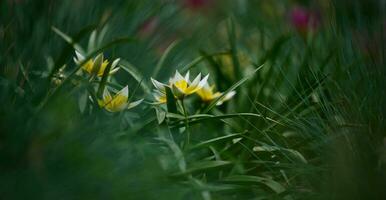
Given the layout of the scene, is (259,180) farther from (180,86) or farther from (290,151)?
(180,86)

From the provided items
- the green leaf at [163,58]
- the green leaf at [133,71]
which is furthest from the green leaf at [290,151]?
the green leaf at [163,58]

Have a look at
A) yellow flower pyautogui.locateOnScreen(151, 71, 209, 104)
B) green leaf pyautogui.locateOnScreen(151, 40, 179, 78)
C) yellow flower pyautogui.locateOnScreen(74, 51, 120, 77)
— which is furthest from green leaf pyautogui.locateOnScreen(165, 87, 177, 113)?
green leaf pyautogui.locateOnScreen(151, 40, 179, 78)

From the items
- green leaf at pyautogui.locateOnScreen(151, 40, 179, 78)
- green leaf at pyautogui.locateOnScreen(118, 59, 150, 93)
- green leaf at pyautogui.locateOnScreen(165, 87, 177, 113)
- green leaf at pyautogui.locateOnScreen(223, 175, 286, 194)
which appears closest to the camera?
green leaf at pyautogui.locateOnScreen(223, 175, 286, 194)

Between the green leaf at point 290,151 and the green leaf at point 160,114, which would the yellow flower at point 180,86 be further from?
the green leaf at point 290,151

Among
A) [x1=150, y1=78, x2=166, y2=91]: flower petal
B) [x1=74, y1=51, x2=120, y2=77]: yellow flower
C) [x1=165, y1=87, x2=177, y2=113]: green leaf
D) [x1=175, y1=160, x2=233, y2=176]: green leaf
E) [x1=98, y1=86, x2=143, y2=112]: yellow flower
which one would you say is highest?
[x1=74, y1=51, x2=120, y2=77]: yellow flower

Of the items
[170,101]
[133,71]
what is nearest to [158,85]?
[170,101]

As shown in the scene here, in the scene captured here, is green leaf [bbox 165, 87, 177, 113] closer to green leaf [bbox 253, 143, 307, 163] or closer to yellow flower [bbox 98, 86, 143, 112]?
yellow flower [bbox 98, 86, 143, 112]

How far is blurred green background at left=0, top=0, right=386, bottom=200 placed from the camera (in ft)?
3.49

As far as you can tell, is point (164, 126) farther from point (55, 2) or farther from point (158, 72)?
point (55, 2)

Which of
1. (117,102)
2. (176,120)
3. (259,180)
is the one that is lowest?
(259,180)

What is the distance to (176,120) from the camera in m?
1.51

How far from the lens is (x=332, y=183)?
4.00 ft

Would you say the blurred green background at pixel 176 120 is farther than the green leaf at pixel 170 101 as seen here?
No

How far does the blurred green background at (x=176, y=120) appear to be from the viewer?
1064 millimetres
